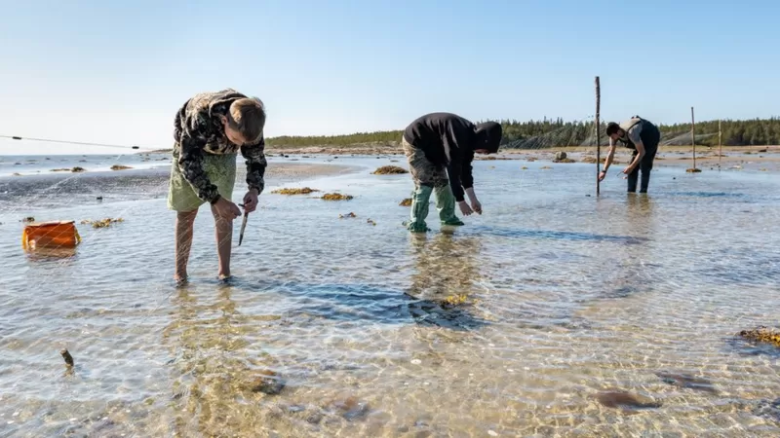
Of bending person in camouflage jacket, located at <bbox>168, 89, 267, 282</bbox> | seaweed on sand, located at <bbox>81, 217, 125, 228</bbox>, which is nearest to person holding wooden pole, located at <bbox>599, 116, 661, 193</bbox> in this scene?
bending person in camouflage jacket, located at <bbox>168, 89, 267, 282</bbox>

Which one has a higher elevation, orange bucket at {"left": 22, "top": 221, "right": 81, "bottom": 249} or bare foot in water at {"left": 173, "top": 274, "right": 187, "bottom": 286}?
orange bucket at {"left": 22, "top": 221, "right": 81, "bottom": 249}

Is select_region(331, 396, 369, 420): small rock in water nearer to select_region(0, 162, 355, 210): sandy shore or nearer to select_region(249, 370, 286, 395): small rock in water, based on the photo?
select_region(249, 370, 286, 395): small rock in water

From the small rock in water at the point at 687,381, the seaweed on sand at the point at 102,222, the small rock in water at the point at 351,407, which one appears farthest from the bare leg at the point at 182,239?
the seaweed on sand at the point at 102,222

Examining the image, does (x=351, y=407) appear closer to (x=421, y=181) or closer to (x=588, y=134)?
(x=421, y=181)

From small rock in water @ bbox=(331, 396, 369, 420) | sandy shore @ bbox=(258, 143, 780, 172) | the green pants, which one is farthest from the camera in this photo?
sandy shore @ bbox=(258, 143, 780, 172)

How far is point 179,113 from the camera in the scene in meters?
5.36

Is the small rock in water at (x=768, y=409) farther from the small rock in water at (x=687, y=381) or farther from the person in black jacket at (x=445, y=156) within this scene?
the person in black jacket at (x=445, y=156)

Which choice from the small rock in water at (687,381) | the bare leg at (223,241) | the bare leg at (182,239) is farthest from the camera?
the bare leg at (182,239)

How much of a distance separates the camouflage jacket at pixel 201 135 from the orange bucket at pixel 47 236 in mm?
3786

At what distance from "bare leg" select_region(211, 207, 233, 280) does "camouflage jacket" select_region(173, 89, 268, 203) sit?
1.91 ft

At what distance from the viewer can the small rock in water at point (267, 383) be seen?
3.55 metres

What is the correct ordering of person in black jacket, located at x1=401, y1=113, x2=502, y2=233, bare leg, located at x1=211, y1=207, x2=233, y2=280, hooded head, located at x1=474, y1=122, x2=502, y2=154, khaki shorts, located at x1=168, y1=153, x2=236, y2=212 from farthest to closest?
person in black jacket, located at x1=401, y1=113, x2=502, y2=233 < hooded head, located at x1=474, y1=122, x2=502, y2=154 < bare leg, located at x1=211, y1=207, x2=233, y2=280 < khaki shorts, located at x1=168, y1=153, x2=236, y2=212

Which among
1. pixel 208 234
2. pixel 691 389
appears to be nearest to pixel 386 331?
pixel 691 389

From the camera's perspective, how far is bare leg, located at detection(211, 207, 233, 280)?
19.2ft
